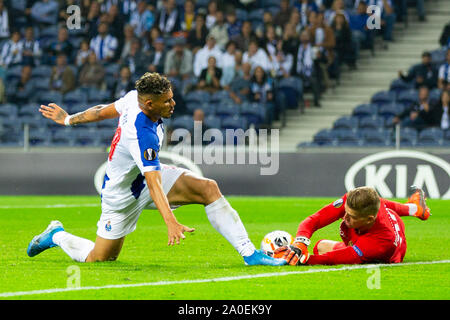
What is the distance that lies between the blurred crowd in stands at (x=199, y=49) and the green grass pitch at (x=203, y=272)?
7372 mm

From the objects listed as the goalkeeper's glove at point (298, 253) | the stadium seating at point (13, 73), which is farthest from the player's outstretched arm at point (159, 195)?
the stadium seating at point (13, 73)

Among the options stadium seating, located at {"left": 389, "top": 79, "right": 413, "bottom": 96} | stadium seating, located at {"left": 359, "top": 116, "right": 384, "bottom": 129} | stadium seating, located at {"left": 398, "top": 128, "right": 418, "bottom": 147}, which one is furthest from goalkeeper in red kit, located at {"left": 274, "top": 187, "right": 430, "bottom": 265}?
stadium seating, located at {"left": 389, "top": 79, "right": 413, "bottom": 96}

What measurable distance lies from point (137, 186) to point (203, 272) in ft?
3.12

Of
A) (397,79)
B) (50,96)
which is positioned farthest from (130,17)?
(397,79)

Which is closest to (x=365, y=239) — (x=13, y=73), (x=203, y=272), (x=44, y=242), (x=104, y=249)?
(x=203, y=272)

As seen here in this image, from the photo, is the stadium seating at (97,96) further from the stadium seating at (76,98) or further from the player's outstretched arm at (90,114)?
the player's outstretched arm at (90,114)

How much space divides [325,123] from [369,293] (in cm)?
1405

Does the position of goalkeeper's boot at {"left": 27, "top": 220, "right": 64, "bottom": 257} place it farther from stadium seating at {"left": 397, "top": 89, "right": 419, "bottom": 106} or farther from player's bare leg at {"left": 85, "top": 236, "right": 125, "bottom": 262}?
stadium seating at {"left": 397, "top": 89, "right": 419, "bottom": 106}

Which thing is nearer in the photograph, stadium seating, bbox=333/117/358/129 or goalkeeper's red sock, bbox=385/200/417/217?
goalkeeper's red sock, bbox=385/200/417/217

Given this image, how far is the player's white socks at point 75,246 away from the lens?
7.94 m

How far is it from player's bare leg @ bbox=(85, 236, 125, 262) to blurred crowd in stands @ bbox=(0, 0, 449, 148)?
10.4 meters

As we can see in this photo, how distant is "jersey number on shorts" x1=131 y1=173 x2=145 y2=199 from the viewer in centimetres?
752

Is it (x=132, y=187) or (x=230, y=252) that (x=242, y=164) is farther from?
(x=132, y=187)

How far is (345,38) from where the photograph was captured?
2016cm
